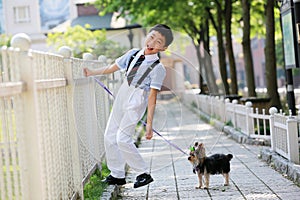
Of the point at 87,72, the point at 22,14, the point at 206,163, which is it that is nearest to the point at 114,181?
the point at 206,163

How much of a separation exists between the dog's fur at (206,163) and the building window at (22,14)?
146 ft

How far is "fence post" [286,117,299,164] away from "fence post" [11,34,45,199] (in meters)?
5.29

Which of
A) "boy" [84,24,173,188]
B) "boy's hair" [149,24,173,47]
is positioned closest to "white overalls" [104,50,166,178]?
"boy" [84,24,173,188]

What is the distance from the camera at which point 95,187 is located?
352 inches

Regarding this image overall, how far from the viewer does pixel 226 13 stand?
86.0 feet

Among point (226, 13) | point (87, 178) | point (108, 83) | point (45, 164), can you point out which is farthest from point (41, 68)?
point (226, 13)

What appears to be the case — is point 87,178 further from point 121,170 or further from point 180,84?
point 180,84

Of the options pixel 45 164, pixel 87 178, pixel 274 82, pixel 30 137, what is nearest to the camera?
pixel 30 137

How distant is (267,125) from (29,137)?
443 inches

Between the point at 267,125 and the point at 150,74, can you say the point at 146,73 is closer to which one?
the point at 150,74

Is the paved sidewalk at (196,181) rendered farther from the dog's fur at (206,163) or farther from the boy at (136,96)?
the boy at (136,96)

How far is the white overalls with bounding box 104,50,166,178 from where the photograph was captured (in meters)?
8.22

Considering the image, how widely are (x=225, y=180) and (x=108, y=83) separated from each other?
3.40m

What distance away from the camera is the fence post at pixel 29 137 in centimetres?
574
